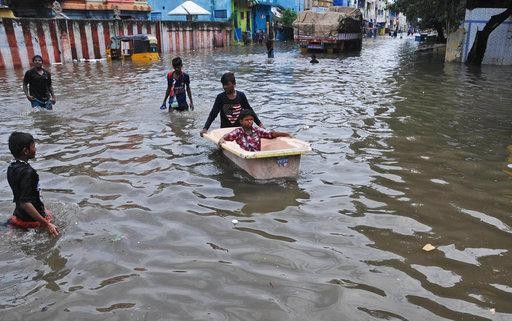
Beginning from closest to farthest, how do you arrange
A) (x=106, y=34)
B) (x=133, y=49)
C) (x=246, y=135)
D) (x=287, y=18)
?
(x=246, y=135)
(x=133, y=49)
(x=106, y=34)
(x=287, y=18)

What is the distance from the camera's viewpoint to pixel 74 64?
23031 mm

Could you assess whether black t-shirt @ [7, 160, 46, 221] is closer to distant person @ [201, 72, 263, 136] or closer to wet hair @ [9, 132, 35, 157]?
wet hair @ [9, 132, 35, 157]

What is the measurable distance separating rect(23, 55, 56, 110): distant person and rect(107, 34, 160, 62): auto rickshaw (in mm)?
15077

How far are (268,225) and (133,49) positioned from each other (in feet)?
73.3

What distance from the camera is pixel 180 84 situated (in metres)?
9.94

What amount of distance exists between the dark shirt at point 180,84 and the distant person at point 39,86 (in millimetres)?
2620

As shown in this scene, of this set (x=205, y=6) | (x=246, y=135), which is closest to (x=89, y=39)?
(x=205, y=6)

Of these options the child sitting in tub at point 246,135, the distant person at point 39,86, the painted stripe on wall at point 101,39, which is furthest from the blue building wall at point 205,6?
the child sitting in tub at point 246,135

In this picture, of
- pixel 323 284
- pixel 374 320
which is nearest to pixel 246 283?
pixel 323 284

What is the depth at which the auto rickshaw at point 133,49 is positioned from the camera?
24.9m

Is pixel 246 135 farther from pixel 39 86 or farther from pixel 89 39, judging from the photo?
pixel 89 39

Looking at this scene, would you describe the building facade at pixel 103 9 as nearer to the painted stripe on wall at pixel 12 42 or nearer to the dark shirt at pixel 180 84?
the painted stripe on wall at pixel 12 42

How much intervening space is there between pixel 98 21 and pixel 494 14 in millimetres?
20673

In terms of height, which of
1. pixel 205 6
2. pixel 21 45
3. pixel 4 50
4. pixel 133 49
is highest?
pixel 205 6
